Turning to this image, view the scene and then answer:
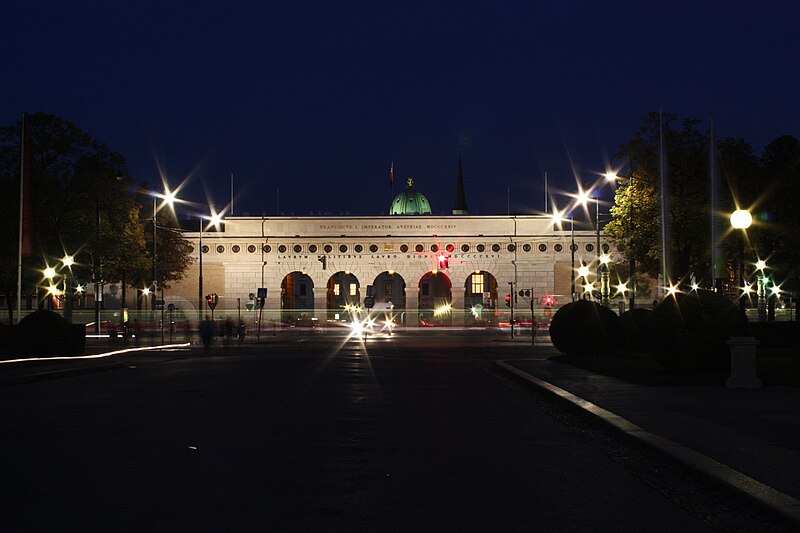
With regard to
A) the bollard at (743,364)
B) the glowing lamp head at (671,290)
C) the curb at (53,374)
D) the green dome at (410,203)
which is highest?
the green dome at (410,203)

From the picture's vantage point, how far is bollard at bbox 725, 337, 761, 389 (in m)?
20.2

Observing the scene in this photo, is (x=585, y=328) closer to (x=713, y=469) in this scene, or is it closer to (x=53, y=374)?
(x=53, y=374)

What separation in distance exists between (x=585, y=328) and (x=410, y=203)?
10670 cm

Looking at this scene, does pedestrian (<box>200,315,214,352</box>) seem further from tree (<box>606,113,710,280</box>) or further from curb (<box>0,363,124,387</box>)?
tree (<box>606,113,710,280</box>)

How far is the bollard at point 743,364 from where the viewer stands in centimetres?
2025

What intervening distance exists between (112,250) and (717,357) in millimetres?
42603

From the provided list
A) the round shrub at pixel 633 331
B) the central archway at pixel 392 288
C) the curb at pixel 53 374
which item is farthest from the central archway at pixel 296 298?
the curb at pixel 53 374

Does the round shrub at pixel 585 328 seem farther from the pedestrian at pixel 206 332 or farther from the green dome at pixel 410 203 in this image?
the green dome at pixel 410 203

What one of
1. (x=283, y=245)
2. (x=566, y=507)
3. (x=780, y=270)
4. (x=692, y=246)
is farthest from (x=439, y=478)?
(x=283, y=245)

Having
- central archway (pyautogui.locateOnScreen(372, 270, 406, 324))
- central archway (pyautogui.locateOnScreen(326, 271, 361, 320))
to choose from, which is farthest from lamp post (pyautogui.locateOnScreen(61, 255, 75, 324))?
central archway (pyautogui.locateOnScreen(372, 270, 406, 324))

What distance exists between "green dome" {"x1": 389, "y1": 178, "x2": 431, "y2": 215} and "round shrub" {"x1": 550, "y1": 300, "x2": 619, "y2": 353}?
104659 millimetres

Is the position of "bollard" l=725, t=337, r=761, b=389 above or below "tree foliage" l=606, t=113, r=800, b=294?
below

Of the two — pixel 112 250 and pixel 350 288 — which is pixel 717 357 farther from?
pixel 350 288

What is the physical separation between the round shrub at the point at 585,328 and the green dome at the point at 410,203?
105 m
